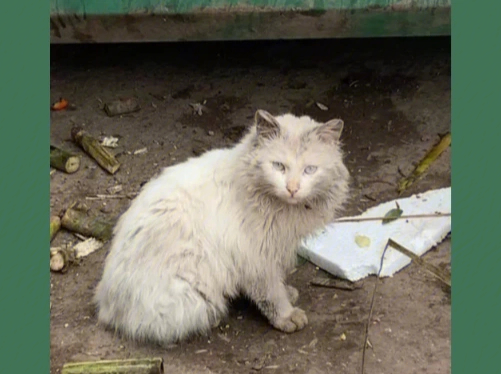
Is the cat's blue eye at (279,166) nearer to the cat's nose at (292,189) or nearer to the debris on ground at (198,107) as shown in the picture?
the cat's nose at (292,189)

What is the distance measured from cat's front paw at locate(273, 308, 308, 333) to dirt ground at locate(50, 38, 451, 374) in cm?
3

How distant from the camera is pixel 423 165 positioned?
3506mm

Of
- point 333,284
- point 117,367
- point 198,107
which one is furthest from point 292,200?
point 198,107

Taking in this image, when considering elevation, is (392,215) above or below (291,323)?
above

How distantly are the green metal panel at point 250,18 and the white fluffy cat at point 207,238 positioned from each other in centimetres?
49

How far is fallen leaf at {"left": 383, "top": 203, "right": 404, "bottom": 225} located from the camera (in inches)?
128

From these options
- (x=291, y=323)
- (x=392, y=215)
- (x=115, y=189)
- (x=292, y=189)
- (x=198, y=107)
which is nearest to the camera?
(x=292, y=189)

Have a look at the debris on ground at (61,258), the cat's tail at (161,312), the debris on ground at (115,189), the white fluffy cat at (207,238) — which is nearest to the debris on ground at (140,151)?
the debris on ground at (115,189)

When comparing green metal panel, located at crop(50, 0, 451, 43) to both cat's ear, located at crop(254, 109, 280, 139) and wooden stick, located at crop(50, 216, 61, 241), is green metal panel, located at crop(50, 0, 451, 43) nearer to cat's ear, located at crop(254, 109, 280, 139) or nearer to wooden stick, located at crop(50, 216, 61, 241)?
cat's ear, located at crop(254, 109, 280, 139)

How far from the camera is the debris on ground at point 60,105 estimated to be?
12.5ft

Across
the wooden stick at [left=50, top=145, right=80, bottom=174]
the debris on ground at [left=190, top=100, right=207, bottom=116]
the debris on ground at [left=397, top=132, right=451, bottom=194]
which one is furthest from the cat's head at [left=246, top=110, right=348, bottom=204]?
the debris on ground at [left=190, top=100, right=207, bottom=116]

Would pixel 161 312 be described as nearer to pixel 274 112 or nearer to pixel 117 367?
pixel 117 367

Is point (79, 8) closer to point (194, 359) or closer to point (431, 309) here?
point (194, 359)

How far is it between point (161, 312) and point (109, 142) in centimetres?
118
